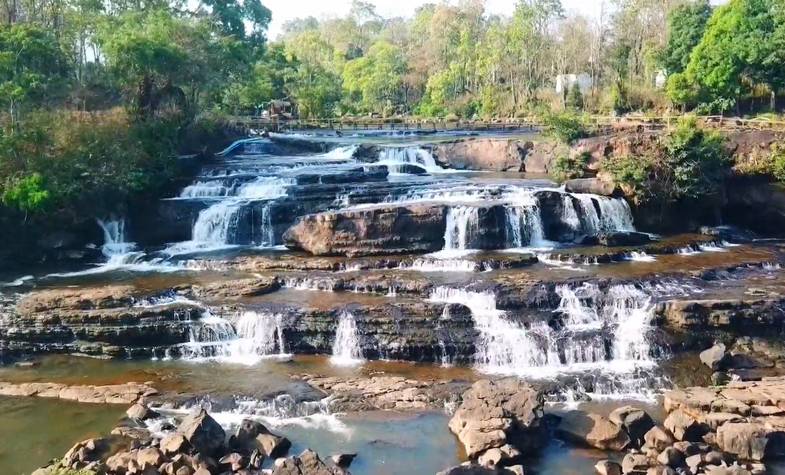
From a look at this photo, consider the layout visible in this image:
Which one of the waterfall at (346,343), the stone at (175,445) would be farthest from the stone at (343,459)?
the waterfall at (346,343)

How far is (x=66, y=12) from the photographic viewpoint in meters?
30.0

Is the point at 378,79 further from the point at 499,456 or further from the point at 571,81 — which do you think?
the point at 499,456

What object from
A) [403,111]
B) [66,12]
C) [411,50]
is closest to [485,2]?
[411,50]

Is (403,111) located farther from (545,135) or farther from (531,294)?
(531,294)

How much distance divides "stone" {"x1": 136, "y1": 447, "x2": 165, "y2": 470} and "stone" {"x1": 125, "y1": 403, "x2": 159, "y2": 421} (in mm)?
1698

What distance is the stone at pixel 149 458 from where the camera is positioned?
35.9 feet

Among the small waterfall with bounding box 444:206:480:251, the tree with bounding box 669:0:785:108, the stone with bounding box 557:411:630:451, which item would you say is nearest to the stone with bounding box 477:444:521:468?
the stone with bounding box 557:411:630:451

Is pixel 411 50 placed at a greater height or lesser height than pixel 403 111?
greater

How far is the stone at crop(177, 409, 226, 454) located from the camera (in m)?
11.3

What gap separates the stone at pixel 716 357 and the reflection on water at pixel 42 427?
37.6 ft

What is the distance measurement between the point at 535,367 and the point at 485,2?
59.6 meters

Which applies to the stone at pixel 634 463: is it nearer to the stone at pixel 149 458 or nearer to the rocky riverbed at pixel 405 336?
the rocky riverbed at pixel 405 336

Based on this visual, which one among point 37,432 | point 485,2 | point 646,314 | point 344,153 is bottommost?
point 37,432

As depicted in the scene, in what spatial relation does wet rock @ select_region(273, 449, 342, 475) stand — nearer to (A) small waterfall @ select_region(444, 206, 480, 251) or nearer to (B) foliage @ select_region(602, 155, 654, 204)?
(A) small waterfall @ select_region(444, 206, 480, 251)
